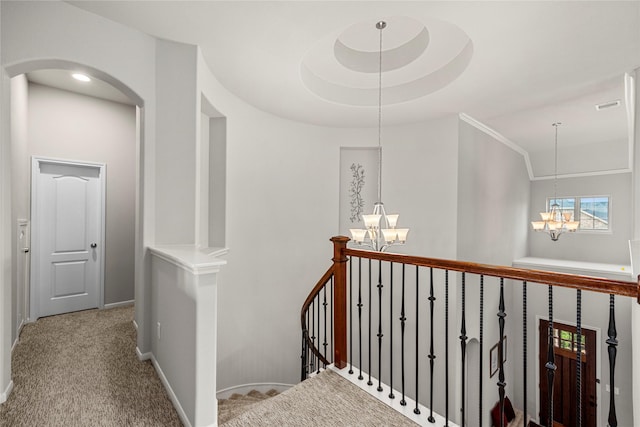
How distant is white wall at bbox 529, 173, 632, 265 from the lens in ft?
21.4

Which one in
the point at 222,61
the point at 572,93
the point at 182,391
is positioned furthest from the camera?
the point at 572,93

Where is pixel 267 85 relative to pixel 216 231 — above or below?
above

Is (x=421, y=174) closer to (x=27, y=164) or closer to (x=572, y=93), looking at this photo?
(x=572, y=93)

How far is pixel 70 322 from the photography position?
3.60m

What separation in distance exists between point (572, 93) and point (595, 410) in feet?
21.8

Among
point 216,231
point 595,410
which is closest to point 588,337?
point 595,410

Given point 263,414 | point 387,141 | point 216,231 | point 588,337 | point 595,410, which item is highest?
point 387,141

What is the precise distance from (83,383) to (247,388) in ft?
8.53

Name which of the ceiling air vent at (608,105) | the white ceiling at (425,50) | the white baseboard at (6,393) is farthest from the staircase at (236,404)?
the ceiling air vent at (608,105)

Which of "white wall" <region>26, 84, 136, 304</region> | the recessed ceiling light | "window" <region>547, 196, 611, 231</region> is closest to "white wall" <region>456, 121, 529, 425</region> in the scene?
"window" <region>547, 196, 611, 231</region>

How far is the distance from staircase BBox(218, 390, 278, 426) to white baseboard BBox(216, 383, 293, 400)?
5 cm

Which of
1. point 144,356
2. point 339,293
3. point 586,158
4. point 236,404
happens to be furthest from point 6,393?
point 586,158

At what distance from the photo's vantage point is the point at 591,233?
6.96 m

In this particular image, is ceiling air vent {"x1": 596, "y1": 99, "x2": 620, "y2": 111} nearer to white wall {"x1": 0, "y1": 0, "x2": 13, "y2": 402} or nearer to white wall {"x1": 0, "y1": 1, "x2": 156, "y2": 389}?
white wall {"x1": 0, "y1": 1, "x2": 156, "y2": 389}
